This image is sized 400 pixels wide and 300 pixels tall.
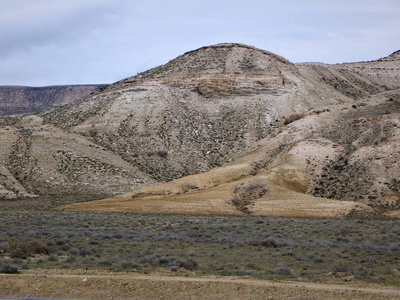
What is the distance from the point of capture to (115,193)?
49250 mm

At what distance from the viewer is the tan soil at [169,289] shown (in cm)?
1456

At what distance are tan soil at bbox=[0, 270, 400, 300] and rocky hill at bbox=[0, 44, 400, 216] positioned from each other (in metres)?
22.2

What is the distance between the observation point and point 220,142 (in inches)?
2368

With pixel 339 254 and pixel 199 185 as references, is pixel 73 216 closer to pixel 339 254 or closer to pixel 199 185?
pixel 199 185

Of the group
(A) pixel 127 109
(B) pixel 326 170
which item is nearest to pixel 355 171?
(B) pixel 326 170

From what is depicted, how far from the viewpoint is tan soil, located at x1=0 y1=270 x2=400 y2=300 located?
47.8 feet

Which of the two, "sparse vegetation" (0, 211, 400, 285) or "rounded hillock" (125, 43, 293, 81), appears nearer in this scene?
"sparse vegetation" (0, 211, 400, 285)

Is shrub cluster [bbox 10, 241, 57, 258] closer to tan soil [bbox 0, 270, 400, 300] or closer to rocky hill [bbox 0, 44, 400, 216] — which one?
tan soil [bbox 0, 270, 400, 300]

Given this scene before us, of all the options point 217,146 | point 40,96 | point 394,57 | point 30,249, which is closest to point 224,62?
point 217,146

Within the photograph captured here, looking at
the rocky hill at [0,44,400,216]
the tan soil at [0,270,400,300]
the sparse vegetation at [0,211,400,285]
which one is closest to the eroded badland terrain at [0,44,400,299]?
the rocky hill at [0,44,400,216]

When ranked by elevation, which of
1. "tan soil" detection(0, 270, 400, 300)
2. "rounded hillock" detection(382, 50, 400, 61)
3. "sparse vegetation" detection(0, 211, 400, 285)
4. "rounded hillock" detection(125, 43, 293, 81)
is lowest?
"sparse vegetation" detection(0, 211, 400, 285)

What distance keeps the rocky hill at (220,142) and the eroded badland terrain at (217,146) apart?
13 centimetres

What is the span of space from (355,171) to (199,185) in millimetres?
12284

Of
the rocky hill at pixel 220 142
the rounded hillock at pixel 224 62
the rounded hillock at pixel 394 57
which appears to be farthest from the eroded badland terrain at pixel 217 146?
the rounded hillock at pixel 394 57
